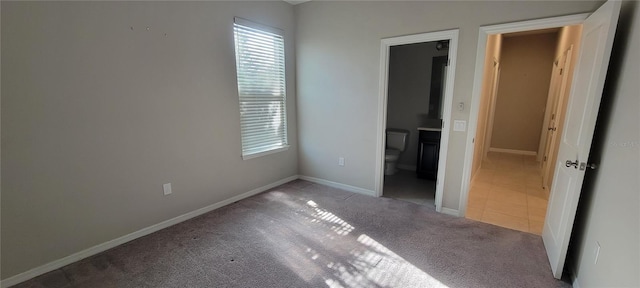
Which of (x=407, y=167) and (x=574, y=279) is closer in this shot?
(x=574, y=279)

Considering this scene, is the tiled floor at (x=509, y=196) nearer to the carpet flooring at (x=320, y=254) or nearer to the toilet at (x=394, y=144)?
the carpet flooring at (x=320, y=254)

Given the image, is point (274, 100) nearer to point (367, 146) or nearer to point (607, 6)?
point (367, 146)

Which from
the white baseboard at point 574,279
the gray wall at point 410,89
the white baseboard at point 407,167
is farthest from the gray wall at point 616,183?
the white baseboard at point 407,167

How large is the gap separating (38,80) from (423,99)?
4.50 m

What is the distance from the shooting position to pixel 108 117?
2.17 metres

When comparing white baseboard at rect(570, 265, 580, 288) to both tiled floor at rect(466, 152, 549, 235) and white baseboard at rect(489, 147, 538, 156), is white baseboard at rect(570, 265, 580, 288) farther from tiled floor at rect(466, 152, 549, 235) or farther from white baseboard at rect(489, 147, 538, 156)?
white baseboard at rect(489, 147, 538, 156)

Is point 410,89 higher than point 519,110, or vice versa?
point 410,89

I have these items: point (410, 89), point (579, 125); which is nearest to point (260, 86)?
point (410, 89)

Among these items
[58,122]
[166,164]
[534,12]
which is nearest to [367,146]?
[534,12]

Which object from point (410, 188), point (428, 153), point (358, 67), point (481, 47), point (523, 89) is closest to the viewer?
point (481, 47)

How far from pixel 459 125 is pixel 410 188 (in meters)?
1.32

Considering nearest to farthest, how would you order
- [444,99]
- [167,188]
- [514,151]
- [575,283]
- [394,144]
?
[575,283]
[167,188]
[444,99]
[394,144]
[514,151]

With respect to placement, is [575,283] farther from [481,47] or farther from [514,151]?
[514,151]

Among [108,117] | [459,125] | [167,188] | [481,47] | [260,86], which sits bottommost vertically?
[167,188]
